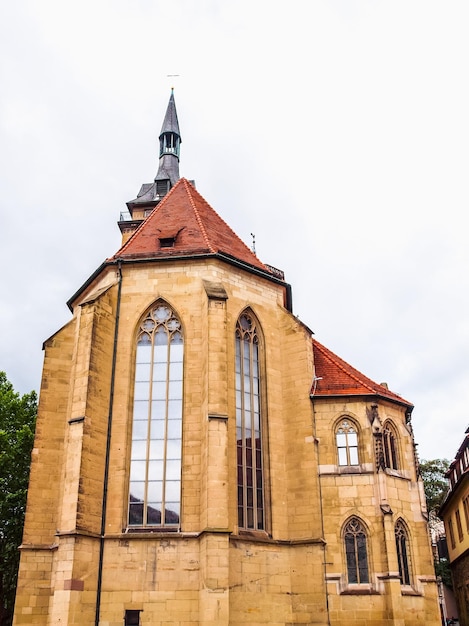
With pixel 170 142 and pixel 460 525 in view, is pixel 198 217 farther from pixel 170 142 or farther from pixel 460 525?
pixel 170 142

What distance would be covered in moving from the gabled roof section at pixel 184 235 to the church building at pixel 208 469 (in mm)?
134

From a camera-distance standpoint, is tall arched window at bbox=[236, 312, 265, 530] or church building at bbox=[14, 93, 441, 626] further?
tall arched window at bbox=[236, 312, 265, 530]

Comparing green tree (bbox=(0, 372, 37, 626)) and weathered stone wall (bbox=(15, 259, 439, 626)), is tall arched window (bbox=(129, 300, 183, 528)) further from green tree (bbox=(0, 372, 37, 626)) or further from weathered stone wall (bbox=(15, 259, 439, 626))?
green tree (bbox=(0, 372, 37, 626))

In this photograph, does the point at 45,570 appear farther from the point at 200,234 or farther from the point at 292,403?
the point at 200,234

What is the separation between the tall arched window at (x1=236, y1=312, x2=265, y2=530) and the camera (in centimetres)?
1864

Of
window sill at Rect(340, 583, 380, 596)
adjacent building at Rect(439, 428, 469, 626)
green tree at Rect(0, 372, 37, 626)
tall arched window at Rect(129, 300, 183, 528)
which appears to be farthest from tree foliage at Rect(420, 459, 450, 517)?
tall arched window at Rect(129, 300, 183, 528)

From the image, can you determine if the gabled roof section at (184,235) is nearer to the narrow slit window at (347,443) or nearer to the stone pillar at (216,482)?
the stone pillar at (216,482)

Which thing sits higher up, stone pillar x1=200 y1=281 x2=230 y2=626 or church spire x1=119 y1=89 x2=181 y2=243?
church spire x1=119 y1=89 x2=181 y2=243

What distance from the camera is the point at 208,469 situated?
1700cm

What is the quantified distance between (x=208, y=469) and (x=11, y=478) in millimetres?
13470

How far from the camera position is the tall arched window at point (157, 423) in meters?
17.9

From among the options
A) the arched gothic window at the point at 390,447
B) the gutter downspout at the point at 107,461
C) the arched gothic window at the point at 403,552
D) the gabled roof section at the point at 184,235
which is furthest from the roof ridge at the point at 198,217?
the arched gothic window at the point at 403,552

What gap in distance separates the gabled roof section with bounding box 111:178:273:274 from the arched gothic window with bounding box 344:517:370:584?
28.8 feet

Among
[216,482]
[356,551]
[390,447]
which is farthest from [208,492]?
[390,447]
